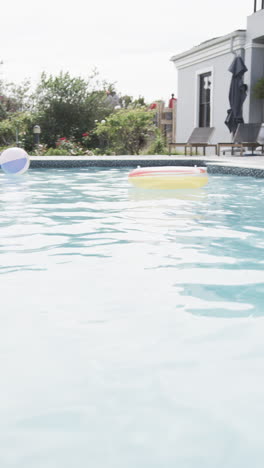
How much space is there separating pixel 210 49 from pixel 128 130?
3.69m

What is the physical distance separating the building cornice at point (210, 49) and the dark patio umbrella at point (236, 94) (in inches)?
31.6

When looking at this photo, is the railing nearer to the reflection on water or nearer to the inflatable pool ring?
the reflection on water

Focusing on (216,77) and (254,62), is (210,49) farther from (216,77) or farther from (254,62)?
(254,62)

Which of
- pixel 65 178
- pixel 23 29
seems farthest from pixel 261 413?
pixel 23 29

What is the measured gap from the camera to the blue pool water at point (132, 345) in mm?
1986

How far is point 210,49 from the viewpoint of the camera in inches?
688

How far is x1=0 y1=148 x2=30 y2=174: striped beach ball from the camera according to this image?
10312 millimetres

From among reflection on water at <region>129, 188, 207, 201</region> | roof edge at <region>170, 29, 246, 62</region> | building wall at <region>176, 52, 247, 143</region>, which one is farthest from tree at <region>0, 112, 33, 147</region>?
reflection on water at <region>129, 188, 207, 201</region>

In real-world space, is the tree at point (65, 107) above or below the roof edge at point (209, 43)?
below

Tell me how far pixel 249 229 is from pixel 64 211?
2.57 meters

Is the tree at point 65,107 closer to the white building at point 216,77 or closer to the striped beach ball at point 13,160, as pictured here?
the white building at point 216,77

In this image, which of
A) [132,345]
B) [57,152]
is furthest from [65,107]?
[132,345]

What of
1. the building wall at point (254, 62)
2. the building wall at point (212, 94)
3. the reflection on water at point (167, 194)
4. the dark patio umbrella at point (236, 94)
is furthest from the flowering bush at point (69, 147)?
the reflection on water at point (167, 194)

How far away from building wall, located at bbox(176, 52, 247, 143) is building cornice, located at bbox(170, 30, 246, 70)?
0.15 metres
